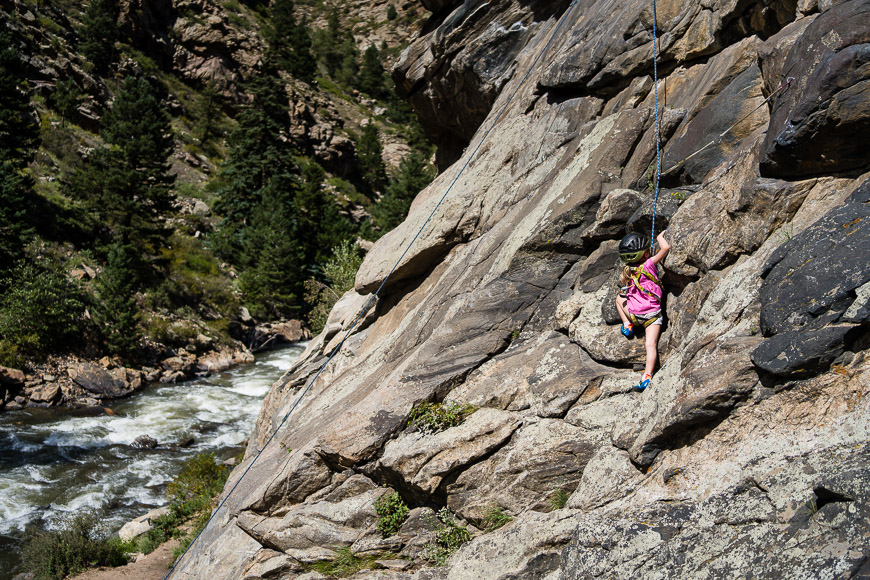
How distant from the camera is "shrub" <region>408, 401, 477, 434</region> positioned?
8.22m

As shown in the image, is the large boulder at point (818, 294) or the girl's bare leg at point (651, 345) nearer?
the large boulder at point (818, 294)

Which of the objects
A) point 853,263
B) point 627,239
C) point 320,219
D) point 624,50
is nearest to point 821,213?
point 853,263

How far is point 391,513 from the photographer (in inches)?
327

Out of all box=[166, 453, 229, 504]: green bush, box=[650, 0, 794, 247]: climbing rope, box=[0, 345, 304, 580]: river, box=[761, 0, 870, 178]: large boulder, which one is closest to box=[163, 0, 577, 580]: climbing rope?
box=[166, 453, 229, 504]: green bush

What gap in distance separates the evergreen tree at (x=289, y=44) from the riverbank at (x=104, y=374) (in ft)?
190

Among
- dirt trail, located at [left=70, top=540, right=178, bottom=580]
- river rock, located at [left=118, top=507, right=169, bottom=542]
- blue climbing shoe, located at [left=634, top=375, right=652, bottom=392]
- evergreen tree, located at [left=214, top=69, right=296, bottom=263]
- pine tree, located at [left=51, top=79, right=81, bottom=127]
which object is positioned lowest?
dirt trail, located at [left=70, top=540, right=178, bottom=580]

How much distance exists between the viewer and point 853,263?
485cm

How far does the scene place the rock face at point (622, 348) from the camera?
15.9 feet

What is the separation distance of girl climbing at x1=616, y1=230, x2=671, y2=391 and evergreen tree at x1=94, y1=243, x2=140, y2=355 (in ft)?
91.3

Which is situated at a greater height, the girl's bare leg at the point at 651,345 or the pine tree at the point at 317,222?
the pine tree at the point at 317,222

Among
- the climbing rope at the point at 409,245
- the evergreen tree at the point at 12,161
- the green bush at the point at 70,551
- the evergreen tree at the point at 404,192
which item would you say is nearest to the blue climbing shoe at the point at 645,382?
the climbing rope at the point at 409,245

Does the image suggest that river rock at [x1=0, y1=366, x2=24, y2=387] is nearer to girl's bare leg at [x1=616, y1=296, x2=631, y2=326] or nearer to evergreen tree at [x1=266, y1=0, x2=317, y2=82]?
girl's bare leg at [x1=616, y1=296, x2=631, y2=326]

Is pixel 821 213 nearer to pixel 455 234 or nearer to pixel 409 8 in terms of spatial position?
pixel 455 234

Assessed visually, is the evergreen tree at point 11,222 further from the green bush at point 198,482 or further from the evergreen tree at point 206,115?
the evergreen tree at point 206,115
